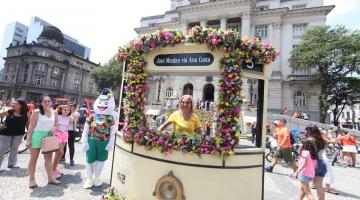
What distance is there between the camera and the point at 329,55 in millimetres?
30969

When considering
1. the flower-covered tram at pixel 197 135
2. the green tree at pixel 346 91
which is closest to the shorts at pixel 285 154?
the flower-covered tram at pixel 197 135

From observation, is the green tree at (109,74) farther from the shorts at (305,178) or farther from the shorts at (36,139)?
the shorts at (305,178)

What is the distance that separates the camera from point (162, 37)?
4.30 meters

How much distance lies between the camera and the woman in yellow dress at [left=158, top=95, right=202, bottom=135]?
15.0 feet

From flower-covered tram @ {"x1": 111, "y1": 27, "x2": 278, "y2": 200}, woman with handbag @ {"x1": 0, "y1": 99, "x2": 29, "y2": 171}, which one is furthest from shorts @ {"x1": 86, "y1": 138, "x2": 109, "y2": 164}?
woman with handbag @ {"x1": 0, "y1": 99, "x2": 29, "y2": 171}

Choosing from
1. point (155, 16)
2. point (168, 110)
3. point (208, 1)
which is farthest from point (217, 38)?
point (155, 16)

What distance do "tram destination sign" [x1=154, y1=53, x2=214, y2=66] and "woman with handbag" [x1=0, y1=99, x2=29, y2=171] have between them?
4827 millimetres

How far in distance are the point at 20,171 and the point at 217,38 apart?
21.6 ft

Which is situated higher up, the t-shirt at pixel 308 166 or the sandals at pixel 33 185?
the t-shirt at pixel 308 166

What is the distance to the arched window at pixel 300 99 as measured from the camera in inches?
1476

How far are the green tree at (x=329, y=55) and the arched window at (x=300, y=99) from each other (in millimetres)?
4068

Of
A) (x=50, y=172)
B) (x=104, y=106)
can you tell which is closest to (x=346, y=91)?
(x=104, y=106)

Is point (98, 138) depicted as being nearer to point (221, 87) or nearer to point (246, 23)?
point (221, 87)

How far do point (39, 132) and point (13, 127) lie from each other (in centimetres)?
168
